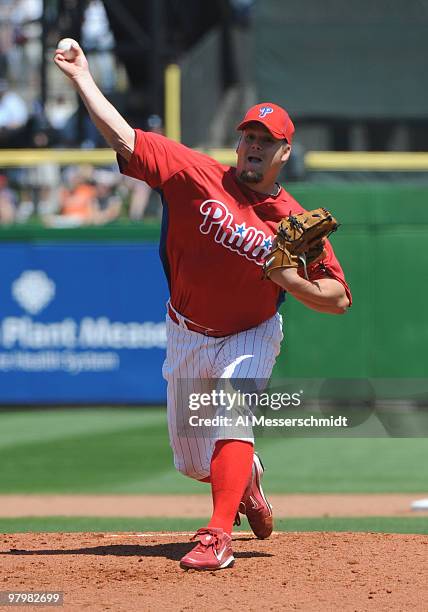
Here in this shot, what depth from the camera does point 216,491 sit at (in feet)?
14.8

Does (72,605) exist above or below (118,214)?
below

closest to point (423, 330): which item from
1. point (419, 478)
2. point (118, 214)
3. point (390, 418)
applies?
point (390, 418)

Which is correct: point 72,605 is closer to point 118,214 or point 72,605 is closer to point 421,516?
point 421,516

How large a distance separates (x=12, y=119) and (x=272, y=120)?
35.7 feet

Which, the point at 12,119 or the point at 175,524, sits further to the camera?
the point at 12,119

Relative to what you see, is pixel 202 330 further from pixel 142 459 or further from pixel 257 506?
pixel 142 459

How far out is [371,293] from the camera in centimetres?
1045

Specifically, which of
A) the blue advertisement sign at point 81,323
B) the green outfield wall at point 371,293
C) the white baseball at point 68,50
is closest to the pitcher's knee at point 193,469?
the white baseball at point 68,50

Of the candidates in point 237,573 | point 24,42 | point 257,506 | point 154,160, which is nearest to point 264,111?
point 154,160

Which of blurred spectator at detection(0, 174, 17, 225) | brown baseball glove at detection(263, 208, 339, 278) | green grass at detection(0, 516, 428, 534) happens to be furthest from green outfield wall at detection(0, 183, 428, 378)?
brown baseball glove at detection(263, 208, 339, 278)

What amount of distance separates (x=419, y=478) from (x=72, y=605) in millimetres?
4753

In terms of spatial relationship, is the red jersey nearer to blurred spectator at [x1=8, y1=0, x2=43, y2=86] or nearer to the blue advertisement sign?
the blue advertisement sign

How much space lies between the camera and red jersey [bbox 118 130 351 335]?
4617 millimetres

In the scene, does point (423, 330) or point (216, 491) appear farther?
point (423, 330)
